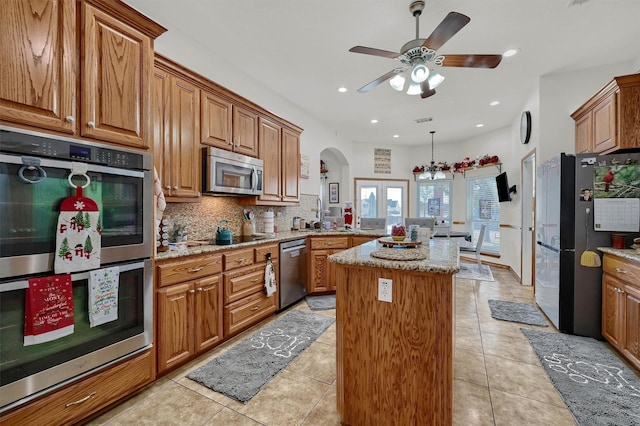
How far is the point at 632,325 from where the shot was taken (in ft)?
7.17

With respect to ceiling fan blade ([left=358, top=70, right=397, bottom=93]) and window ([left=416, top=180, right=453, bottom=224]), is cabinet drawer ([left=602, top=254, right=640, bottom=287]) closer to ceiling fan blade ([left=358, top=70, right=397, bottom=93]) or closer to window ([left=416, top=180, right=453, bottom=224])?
ceiling fan blade ([left=358, top=70, right=397, bottom=93])

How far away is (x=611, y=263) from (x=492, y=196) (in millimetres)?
3749

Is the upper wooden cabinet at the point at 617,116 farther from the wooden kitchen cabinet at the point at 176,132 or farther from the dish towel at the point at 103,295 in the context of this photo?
the dish towel at the point at 103,295

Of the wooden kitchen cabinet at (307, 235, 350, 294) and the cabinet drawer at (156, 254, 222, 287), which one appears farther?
the wooden kitchen cabinet at (307, 235, 350, 294)

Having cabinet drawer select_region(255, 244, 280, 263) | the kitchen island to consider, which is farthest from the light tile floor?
cabinet drawer select_region(255, 244, 280, 263)

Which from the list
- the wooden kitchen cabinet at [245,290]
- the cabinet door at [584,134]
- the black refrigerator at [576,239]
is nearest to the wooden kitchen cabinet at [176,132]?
the wooden kitchen cabinet at [245,290]

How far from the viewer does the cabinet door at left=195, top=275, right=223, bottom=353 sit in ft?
7.30

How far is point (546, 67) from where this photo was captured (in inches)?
130

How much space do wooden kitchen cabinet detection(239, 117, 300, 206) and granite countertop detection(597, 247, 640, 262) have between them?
133 inches

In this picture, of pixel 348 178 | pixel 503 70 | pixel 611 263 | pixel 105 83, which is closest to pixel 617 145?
pixel 611 263

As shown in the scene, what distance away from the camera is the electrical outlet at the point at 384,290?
4.89ft

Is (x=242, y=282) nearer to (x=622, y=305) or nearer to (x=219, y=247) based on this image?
(x=219, y=247)

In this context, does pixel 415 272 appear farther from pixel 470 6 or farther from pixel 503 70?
pixel 503 70

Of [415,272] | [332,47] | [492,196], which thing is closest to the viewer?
[415,272]
